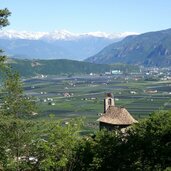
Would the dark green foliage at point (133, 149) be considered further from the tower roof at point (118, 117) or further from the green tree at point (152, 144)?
the tower roof at point (118, 117)

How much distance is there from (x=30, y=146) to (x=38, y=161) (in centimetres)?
152

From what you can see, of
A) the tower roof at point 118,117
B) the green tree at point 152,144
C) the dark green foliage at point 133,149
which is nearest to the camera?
the green tree at point 152,144

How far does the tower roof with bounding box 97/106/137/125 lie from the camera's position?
61.4 metres

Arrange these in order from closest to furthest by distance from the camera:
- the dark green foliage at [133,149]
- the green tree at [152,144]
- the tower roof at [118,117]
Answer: the green tree at [152,144] → the dark green foliage at [133,149] → the tower roof at [118,117]

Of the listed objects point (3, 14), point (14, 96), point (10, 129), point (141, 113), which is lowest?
point (141, 113)

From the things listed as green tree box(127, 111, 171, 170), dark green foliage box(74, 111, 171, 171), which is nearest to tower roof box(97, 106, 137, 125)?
dark green foliage box(74, 111, 171, 171)

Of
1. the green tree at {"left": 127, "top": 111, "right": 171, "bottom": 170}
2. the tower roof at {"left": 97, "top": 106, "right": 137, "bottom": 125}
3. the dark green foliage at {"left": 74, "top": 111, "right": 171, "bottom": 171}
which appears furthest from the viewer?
the tower roof at {"left": 97, "top": 106, "right": 137, "bottom": 125}

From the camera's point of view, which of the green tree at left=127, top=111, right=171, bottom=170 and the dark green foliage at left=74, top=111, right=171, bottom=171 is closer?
the green tree at left=127, top=111, right=171, bottom=170

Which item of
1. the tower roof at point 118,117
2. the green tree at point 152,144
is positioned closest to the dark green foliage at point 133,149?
the green tree at point 152,144

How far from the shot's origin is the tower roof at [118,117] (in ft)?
202

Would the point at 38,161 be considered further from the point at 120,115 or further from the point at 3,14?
the point at 120,115

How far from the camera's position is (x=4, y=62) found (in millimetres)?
35781

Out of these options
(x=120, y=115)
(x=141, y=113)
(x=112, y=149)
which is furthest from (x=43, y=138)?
(x=141, y=113)

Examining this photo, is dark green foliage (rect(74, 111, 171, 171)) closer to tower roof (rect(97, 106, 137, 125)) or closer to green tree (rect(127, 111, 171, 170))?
green tree (rect(127, 111, 171, 170))
